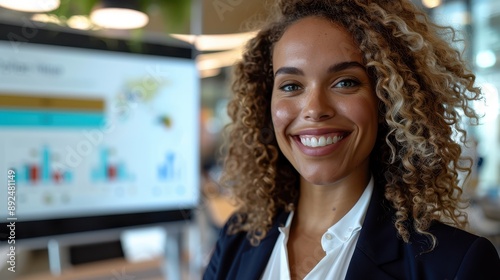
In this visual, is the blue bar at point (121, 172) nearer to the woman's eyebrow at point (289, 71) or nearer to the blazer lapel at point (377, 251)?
the woman's eyebrow at point (289, 71)

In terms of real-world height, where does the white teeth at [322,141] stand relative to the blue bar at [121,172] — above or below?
above

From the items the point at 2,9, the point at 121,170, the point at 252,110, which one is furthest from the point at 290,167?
the point at 2,9

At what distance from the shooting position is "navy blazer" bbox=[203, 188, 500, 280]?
93 cm

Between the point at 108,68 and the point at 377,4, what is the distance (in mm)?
1039

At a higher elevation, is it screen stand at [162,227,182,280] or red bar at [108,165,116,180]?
red bar at [108,165,116,180]

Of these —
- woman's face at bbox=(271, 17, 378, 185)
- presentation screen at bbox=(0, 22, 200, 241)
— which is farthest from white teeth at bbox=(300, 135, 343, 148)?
presentation screen at bbox=(0, 22, 200, 241)

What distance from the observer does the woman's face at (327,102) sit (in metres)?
1.00

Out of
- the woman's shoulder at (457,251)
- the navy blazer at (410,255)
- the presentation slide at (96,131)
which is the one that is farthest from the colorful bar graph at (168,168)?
the woman's shoulder at (457,251)

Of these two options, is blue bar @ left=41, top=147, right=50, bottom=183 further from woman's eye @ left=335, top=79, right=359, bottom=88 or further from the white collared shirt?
woman's eye @ left=335, top=79, right=359, bottom=88

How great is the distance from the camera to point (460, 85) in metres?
1.11

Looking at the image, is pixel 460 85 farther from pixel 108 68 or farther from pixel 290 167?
pixel 108 68

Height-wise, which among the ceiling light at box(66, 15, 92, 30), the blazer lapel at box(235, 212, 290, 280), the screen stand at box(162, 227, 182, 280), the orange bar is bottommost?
the screen stand at box(162, 227, 182, 280)

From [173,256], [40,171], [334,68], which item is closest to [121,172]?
[40,171]

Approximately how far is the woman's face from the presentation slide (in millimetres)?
858
